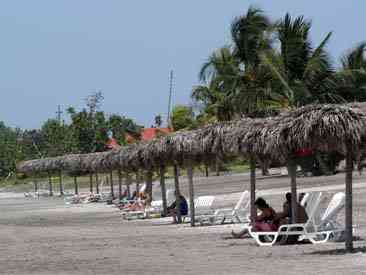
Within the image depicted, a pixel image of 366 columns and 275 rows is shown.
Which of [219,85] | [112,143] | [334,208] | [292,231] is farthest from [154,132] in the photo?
[292,231]

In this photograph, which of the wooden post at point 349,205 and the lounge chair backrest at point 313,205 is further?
the lounge chair backrest at point 313,205

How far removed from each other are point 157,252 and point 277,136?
2.67 m

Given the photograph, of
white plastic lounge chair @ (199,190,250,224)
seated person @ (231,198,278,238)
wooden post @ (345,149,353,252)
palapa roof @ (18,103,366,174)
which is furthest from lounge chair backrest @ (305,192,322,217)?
white plastic lounge chair @ (199,190,250,224)

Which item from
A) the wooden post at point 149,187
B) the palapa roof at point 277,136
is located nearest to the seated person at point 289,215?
the palapa roof at point 277,136

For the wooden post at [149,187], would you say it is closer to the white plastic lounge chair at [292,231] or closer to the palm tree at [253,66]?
the palm tree at [253,66]

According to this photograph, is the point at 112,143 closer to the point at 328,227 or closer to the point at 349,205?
the point at 328,227

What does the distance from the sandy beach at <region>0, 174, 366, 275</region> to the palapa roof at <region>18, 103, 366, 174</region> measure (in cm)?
152

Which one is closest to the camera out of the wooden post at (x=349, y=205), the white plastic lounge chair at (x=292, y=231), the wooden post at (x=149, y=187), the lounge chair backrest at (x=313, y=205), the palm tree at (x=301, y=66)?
the wooden post at (x=349, y=205)

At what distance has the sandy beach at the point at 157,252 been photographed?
1126cm

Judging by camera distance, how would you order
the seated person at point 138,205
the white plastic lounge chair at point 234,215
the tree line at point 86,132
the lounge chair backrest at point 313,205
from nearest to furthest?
the lounge chair backrest at point 313,205 < the white plastic lounge chair at point 234,215 < the seated person at point 138,205 < the tree line at point 86,132

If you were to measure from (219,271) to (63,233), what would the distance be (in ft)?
32.1

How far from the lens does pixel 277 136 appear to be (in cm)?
1307

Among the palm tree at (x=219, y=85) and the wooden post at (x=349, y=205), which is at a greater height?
the palm tree at (x=219, y=85)

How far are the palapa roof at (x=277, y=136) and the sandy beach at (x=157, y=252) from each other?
1516mm
